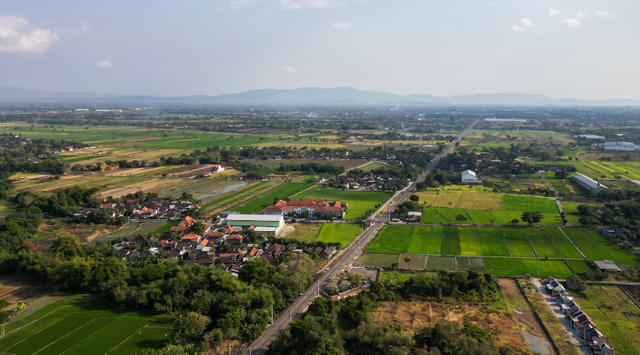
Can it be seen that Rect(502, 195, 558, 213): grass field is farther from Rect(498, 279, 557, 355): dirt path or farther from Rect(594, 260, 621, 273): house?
Rect(498, 279, 557, 355): dirt path

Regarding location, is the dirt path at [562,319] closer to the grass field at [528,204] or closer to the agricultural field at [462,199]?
the grass field at [528,204]

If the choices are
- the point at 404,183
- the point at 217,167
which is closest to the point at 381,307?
the point at 404,183

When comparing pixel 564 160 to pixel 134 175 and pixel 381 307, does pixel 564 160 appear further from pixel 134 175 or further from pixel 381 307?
pixel 134 175

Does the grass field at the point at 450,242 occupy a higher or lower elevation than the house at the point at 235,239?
lower

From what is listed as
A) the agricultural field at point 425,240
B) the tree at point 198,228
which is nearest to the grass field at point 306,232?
the tree at point 198,228

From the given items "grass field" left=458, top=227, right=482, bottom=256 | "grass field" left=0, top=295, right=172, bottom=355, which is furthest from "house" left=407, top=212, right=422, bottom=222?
"grass field" left=0, top=295, right=172, bottom=355
